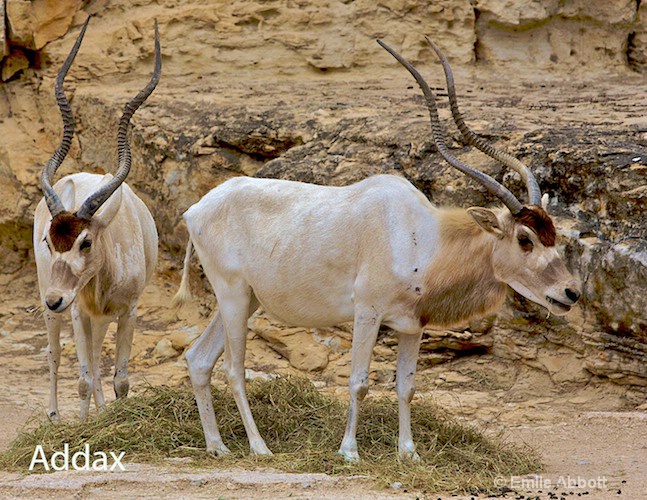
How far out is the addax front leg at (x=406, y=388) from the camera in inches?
277

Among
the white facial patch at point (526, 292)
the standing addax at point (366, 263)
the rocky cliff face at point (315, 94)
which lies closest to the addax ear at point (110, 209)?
the standing addax at point (366, 263)

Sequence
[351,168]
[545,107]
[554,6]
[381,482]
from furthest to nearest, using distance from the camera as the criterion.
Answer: [554,6], [545,107], [351,168], [381,482]

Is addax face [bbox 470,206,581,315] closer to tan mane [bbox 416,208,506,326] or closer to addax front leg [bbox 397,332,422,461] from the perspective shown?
tan mane [bbox 416,208,506,326]

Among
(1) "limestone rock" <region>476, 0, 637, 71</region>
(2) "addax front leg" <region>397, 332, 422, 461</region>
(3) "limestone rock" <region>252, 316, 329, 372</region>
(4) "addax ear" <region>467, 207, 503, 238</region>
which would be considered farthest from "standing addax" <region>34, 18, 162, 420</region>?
(1) "limestone rock" <region>476, 0, 637, 71</region>

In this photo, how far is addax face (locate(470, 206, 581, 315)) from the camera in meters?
6.78

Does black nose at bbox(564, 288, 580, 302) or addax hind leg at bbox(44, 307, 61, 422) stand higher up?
black nose at bbox(564, 288, 580, 302)

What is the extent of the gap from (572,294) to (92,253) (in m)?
3.21

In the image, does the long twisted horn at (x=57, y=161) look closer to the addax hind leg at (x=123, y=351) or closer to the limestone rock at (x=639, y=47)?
the addax hind leg at (x=123, y=351)

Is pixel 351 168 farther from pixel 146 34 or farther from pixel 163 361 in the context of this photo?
pixel 146 34

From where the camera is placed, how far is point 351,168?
10430 mm

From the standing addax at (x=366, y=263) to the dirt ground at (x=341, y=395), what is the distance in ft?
2.31

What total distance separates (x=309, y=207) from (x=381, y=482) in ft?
6.35

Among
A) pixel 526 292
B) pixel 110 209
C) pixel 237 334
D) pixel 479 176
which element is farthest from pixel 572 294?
pixel 110 209

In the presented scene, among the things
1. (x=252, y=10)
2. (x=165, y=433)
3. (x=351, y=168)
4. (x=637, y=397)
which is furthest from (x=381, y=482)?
(x=252, y=10)
